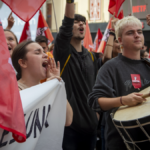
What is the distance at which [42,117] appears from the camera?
4.56ft

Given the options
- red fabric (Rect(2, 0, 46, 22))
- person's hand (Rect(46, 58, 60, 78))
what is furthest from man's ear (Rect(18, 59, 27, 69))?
red fabric (Rect(2, 0, 46, 22))

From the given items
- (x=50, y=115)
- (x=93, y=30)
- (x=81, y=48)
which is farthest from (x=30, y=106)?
(x=93, y=30)

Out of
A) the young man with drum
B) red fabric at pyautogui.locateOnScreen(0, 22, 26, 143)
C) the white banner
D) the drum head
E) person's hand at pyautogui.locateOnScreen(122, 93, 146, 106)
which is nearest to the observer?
red fabric at pyautogui.locateOnScreen(0, 22, 26, 143)

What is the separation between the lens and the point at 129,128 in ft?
4.32

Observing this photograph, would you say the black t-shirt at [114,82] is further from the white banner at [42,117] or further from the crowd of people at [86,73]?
the white banner at [42,117]

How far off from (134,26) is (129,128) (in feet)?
3.05

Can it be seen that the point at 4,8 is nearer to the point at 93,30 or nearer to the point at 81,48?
the point at 93,30

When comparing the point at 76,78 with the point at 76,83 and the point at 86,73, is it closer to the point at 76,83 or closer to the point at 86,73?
the point at 76,83

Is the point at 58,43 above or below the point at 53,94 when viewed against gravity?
above

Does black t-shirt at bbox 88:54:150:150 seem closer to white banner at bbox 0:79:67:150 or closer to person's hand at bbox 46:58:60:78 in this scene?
white banner at bbox 0:79:67:150

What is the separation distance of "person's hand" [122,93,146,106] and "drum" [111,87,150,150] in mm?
30

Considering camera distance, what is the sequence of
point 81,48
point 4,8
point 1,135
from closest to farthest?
1. point 1,135
2. point 81,48
3. point 4,8

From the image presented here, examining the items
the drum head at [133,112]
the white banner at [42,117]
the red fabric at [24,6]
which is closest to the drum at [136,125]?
the drum head at [133,112]

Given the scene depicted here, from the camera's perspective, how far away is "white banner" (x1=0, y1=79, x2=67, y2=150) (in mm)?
1180
